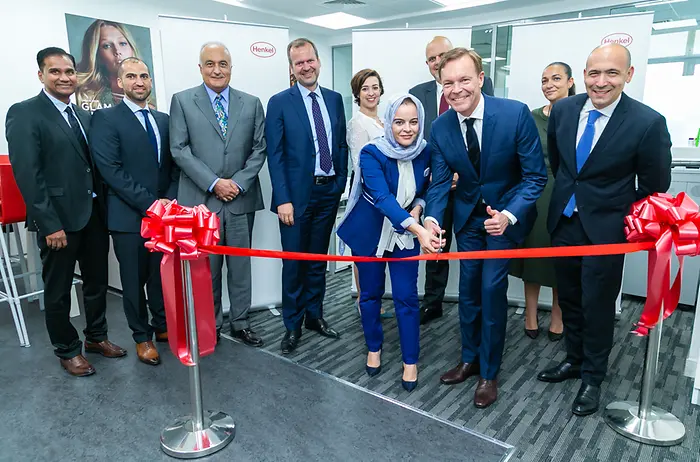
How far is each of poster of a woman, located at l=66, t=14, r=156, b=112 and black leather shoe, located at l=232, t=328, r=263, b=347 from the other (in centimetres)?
444

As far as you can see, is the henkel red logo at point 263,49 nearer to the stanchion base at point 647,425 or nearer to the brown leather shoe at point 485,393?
the brown leather shoe at point 485,393

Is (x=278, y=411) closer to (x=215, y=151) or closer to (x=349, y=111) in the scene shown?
(x=215, y=151)

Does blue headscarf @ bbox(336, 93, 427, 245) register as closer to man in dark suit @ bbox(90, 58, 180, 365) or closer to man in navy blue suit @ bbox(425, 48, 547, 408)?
man in navy blue suit @ bbox(425, 48, 547, 408)

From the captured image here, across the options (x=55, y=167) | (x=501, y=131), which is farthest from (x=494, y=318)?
(x=55, y=167)

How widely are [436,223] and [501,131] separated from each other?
510mm

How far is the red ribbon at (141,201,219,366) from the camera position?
6.23 feet

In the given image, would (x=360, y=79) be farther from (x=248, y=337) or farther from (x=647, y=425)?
(x=647, y=425)

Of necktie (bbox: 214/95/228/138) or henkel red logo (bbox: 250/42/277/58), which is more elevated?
henkel red logo (bbox: 250/42/277/58)

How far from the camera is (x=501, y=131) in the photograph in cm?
218

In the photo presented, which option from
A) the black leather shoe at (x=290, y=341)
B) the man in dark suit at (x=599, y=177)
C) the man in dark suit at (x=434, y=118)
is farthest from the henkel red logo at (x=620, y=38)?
the black leather shoe at (x=290, y=341)

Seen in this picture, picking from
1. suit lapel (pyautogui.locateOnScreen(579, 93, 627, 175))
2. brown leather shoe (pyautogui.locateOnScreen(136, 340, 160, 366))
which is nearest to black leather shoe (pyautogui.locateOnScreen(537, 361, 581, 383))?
suit lapel (pyautogui.locateOnScreen(579, 93, 627, 175))

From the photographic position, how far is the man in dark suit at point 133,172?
256 cm

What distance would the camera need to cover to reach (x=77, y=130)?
101 inches

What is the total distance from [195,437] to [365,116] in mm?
2151
